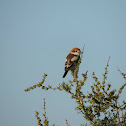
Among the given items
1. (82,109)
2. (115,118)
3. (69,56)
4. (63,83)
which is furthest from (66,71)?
(115,118)

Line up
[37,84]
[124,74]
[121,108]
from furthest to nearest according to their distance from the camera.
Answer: [37,84] < [124,74] < [121,108]

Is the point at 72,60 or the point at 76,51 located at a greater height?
the point at 76,51

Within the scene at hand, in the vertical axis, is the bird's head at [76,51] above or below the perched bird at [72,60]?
above

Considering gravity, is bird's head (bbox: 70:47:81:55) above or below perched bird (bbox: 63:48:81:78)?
above

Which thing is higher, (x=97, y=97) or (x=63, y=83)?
(x=63, y=83)

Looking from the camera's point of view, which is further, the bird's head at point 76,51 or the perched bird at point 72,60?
the bird's head at point 76,51

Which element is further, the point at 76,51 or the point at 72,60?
the point at 76,51

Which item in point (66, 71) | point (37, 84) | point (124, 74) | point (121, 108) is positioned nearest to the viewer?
point (121, 108)

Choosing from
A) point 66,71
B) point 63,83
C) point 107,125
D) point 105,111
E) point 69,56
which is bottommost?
point 107,125

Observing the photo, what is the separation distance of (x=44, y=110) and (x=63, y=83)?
41.0 inches

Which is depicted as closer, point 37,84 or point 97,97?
point 97,97

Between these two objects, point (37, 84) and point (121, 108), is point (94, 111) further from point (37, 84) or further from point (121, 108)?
point (37, 84)

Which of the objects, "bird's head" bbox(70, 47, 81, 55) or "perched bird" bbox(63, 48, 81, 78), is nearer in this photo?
"perched bird" bbox(63, 48, 81, 78)

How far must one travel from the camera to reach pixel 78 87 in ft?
23.8
